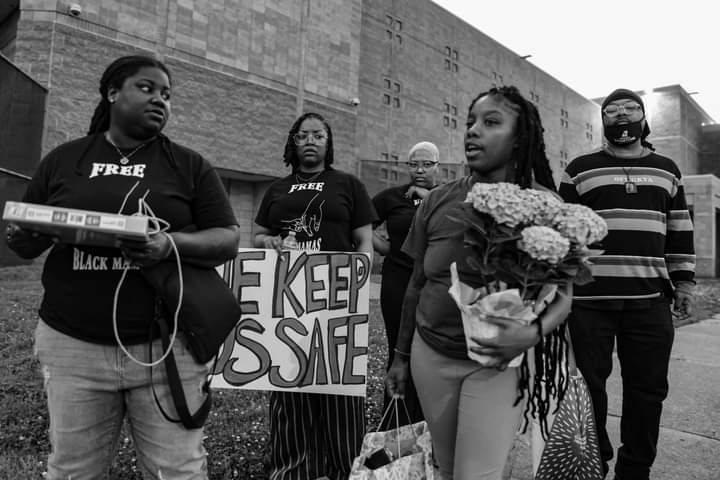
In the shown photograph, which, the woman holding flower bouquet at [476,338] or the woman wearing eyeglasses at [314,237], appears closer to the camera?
the woman holding flower bouquet at [476,338]

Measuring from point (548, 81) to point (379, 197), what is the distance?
36727 mm

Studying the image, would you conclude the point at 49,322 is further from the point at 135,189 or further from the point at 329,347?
the point at 329,347

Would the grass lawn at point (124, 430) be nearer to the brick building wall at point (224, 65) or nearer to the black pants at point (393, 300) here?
the black pants at point (393, 300)

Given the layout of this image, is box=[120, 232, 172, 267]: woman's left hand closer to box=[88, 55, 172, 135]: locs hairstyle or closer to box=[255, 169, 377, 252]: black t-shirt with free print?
box=[88, 55, 172, 135]: locs hairstyle

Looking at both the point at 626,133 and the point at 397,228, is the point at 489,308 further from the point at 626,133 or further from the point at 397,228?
the point at 397,228

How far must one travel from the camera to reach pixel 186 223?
187cm

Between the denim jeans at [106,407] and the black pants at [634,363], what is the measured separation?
7.45 feet

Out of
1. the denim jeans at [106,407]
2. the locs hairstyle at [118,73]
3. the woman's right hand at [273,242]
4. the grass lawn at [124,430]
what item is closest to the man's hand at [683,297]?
the grass lawn at [124,430]

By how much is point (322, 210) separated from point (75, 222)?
1.82 meters

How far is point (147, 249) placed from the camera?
5.31ft

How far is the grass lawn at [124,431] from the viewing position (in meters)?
3.25

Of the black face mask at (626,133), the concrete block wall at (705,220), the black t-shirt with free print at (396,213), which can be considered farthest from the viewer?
the concrete block wall at (705,220)

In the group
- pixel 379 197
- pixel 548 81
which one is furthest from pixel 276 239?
pixel 548 81

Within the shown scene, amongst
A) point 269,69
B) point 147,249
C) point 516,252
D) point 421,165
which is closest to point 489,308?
point 516,252
